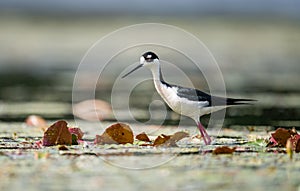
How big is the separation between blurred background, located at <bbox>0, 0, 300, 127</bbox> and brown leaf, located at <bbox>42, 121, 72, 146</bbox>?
2.76 m

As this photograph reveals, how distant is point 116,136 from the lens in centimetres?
766

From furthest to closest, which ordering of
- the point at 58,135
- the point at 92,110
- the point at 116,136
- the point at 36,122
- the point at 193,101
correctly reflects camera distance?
the point at 92,110, the point at 36,122, the point at 193,101, the point at 116,136, the point at 58,135

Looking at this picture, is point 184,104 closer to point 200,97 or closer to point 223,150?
point 200,97

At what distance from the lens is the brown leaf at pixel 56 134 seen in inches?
295

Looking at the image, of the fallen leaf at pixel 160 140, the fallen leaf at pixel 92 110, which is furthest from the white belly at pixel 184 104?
the fallen leaf at pixel 92 110

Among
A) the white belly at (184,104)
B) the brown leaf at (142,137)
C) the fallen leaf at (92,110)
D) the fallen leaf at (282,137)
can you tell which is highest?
the fallen leaf at (92,110)

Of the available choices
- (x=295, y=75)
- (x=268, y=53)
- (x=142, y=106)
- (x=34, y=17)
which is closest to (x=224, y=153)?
(x=142, y=106)

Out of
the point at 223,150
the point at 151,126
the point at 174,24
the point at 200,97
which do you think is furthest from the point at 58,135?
the point at 174,24

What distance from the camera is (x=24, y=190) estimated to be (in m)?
5.83

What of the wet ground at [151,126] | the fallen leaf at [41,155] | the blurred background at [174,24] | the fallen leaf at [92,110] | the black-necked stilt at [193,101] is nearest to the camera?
the wet ground at [151,126]

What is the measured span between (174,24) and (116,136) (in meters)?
16.5

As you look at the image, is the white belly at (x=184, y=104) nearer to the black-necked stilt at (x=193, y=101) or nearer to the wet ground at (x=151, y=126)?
the black-necked stilt at (x=193, y=101)

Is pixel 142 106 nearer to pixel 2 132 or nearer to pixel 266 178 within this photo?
pixel 2 132

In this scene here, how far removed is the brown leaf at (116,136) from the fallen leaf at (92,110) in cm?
227
